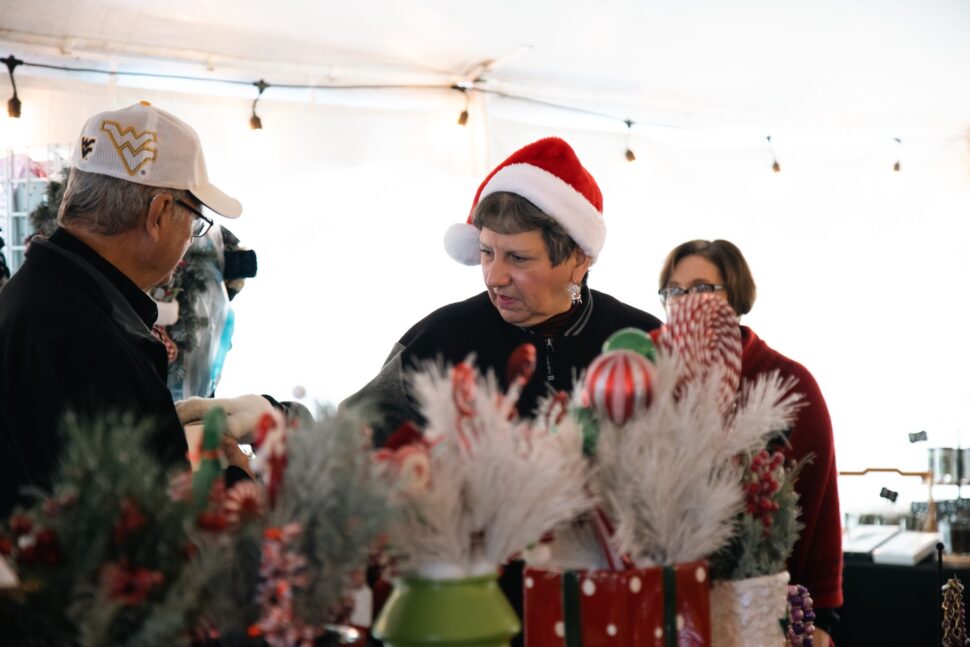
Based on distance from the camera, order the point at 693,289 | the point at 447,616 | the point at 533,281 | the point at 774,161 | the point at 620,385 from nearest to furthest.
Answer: the point at 447,616 < the point at 620,385 < the point at 533,281 < the point at 693,289 < the point at 774,161

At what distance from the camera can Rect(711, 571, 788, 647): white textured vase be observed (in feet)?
3.89

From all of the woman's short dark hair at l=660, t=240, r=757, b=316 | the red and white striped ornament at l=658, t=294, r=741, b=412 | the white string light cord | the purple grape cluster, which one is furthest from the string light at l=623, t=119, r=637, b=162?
the red and white striped ornament at l=658, t=294, r=741, b=412

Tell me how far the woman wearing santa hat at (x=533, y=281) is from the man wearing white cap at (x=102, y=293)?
0.42 m

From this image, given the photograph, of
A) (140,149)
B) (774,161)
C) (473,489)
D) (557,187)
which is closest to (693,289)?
(557,187)

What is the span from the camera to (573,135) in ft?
14.7

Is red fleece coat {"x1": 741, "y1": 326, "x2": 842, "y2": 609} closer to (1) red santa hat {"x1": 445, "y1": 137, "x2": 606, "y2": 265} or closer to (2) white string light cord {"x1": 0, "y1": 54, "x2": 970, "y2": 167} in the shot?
(1) red santa hat {"x1": 445, "y1": 137, "x2": 606, "y2": 265}

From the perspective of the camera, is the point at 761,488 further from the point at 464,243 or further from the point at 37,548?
the point at 464,243

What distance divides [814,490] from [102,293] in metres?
1.31

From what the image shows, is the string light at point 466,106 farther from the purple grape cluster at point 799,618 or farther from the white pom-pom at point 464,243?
the purple grape cluster at point 799,618

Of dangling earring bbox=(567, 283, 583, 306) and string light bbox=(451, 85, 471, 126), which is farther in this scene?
string light bbox=(451, 85, 471, 126)

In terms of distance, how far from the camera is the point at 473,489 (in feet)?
2.85

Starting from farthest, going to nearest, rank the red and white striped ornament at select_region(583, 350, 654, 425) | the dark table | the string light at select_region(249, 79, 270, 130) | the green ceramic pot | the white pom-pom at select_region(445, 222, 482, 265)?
1. the string light at select_region(249, 79, 270, 130)
2. the dark table
3. the white pom-pom at select_region(445, 222, 482, 265)
4. the red and white striped ornament at select_region(583, 350, 654, 425)
5. the green ceramic pot

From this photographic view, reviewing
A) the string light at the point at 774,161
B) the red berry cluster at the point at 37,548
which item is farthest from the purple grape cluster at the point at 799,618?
the string light at the point at 774,161

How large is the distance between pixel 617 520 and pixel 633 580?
2.3 inches
